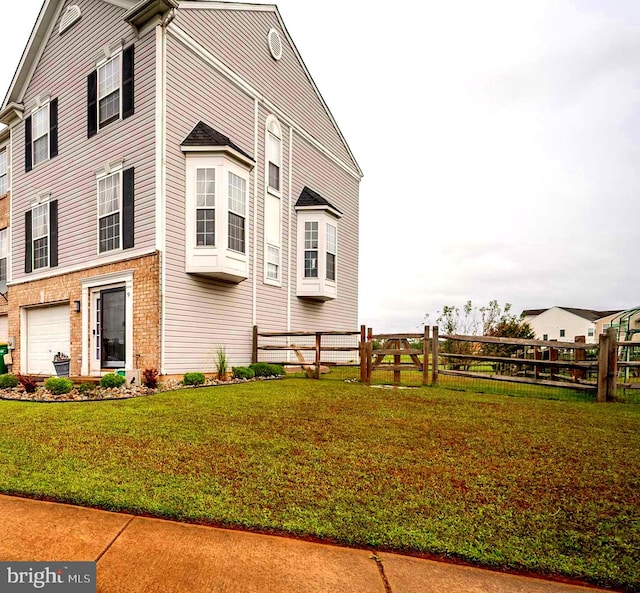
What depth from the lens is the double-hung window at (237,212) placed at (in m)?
11.1

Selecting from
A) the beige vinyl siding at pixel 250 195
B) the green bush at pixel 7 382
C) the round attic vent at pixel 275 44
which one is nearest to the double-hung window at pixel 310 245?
the beige vinyl siding at pixel 250 195

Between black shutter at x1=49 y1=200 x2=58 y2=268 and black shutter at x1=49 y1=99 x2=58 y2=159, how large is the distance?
1612mm

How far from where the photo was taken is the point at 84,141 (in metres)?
12.2

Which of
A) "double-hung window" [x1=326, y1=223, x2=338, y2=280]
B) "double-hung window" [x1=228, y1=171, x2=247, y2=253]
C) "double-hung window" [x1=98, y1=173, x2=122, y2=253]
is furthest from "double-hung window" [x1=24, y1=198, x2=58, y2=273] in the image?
"double-hung window" [x1=326, y1=223, x2=338, y2=280]

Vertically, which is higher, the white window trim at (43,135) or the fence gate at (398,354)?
the white window trim at (43,135)

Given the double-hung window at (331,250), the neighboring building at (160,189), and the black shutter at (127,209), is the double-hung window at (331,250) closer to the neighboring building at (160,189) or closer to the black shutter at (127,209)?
the neighboring building at (160,189)

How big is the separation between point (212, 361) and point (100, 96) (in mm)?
7694

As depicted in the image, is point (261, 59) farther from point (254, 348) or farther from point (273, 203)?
point (254, 348)

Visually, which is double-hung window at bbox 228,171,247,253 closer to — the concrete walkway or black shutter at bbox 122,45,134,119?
black shutter at bbox 122,45,134,119

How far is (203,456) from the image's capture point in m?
3.97

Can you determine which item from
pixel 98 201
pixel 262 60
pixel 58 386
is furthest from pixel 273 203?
pixel 58 386

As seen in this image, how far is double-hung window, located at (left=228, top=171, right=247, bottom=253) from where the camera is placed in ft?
36.6

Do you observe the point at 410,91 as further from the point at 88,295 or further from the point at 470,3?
the point at 88,295

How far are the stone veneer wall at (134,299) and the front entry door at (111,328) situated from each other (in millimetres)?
651
